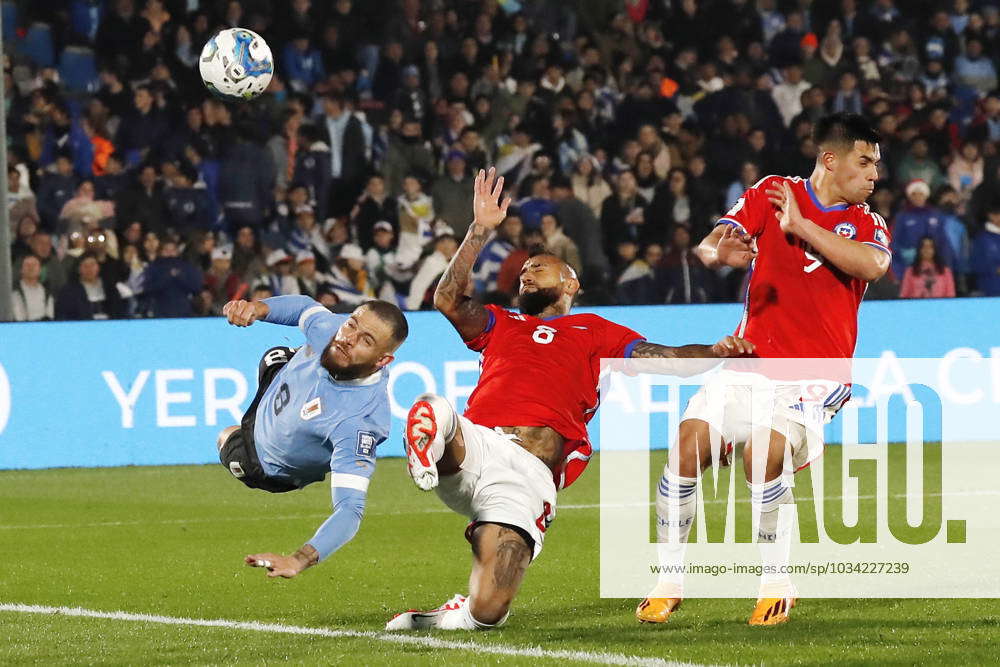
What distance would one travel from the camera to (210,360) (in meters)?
Answer: 13.6

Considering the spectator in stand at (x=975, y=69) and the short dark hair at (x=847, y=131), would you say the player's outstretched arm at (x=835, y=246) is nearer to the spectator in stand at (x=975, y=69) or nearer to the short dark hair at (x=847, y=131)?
the short dark hair at (x=847, y=131)

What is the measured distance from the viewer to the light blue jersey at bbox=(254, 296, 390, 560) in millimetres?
6637

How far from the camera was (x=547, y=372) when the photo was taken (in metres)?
7.07

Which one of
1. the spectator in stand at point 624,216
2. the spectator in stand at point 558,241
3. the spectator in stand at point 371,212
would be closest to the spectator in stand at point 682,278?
the spectator in stand at point 624,216

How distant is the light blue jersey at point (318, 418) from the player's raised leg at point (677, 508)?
1302 mm

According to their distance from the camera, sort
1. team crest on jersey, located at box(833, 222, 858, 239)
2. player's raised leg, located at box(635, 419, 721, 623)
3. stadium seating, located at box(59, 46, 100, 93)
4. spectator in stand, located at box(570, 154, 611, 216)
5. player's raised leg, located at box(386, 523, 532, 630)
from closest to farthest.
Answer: player's raised leg, located at box(386, 523, 532, 630), team crest on jersey, located at box(833, 222, 858, 239), player's raised leg, located at box(635, 419, 721, 623), spectator in stand, located at box(570, 154, 611, 216), stadium seating, located at box(59, 46, 100, 93)

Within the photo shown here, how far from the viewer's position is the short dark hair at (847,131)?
7.07 metres

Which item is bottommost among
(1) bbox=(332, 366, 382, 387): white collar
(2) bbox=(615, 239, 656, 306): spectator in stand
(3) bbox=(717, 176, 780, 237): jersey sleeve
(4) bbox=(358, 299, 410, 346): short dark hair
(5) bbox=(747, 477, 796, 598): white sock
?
(2) bbox=(615, 239, 656, 306): spectator in stand

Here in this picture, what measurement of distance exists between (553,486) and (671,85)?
12263 millimetres

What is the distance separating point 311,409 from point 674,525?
66.6 inches

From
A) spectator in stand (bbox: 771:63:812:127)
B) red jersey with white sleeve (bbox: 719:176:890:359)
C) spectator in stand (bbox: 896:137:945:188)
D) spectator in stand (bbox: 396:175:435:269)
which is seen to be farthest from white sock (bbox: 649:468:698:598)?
spectator in stand (bbox: 771:63:812:127)

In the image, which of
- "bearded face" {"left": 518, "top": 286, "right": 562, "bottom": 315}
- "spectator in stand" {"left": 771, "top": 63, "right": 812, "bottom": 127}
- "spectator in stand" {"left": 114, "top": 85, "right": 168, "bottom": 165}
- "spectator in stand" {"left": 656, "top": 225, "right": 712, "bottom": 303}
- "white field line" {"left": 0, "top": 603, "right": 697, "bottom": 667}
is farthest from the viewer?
"spectator in stand" {"left": 771, "top": 63, "right": 812, "bottom": 127}

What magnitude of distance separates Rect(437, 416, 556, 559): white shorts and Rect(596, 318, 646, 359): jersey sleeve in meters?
0.64

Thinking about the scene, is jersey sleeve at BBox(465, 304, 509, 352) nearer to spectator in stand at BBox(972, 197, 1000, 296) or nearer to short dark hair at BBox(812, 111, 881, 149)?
short dark hair at BBox(812, 111, 881, 149)
